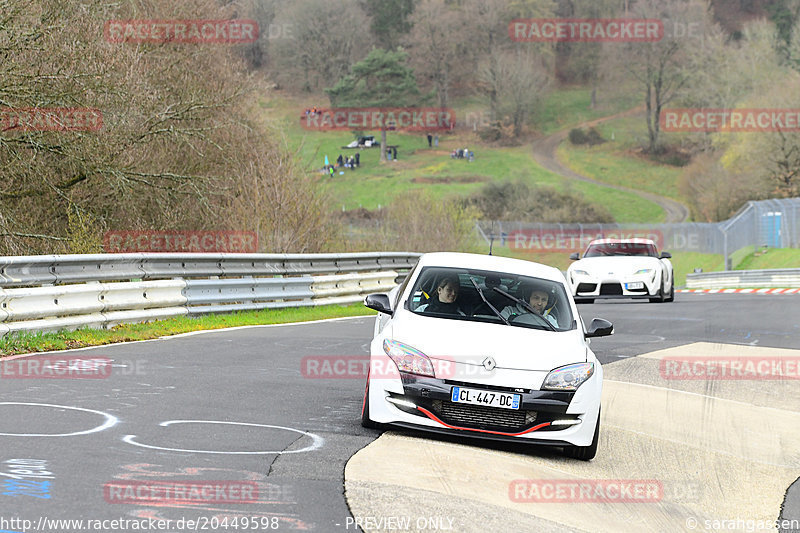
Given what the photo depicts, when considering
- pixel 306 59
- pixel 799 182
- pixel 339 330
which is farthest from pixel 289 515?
pixel 306 59

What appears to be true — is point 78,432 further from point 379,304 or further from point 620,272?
point 620,272

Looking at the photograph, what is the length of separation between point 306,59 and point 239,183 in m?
117

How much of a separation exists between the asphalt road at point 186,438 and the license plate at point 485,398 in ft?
2.37

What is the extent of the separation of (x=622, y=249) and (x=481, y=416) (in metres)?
16.6

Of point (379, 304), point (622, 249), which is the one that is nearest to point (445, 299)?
point (379, 304)

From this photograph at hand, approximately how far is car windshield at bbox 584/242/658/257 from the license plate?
16.3 metres

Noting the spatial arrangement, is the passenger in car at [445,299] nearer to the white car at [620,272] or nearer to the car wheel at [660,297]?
the white car at [620,272]

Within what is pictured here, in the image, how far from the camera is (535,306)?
902 centimetres

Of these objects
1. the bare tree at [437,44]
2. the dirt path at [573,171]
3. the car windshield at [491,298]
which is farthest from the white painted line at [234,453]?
the bare tree at [437,44]

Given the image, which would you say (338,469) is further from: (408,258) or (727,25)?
(727,25)

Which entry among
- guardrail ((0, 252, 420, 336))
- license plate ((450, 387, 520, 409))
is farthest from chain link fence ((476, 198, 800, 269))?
license plate ((450, 387, 520, 409))

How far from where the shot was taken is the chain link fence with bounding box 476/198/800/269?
47.0m

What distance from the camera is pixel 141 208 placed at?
24.2 m

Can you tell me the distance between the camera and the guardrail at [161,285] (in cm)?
1270
